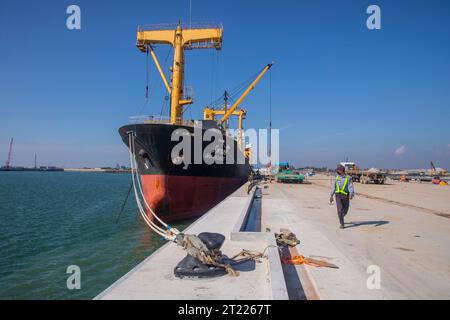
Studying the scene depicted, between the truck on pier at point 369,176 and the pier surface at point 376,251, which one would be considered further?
the truck on pier at point 369,176

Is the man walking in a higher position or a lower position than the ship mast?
lower

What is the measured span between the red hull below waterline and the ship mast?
4.77 metres

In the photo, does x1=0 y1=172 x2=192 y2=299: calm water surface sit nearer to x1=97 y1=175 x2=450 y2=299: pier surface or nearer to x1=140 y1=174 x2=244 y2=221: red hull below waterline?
x1=140 y1=174 x2=244 y2=221: red hull below waterline

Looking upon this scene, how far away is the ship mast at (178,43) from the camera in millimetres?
18219

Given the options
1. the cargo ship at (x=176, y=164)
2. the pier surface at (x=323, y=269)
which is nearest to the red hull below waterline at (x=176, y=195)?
the cargo ship at (x=176, y=164)

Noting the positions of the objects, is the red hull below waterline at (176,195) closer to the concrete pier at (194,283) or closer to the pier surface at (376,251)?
the pier surface at (376,251)

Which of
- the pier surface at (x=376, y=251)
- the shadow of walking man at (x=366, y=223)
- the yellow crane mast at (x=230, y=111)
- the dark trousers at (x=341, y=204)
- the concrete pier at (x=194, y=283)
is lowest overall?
the shadow of walking man at (x=366, y=223)

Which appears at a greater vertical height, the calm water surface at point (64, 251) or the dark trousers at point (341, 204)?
the dark trousers at point (341, 204)

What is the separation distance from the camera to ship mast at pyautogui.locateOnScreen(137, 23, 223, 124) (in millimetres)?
18219

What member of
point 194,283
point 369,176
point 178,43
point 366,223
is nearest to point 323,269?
point 194,283

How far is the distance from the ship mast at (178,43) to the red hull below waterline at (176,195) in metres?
4.77

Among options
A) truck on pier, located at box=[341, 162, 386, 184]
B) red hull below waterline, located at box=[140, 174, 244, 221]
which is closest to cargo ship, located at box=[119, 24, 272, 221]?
red hull below waterline, located at box=[140, 174, 244, 221]

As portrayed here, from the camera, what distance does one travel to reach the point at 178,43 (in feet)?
61.4
